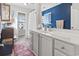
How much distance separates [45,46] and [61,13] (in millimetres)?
471

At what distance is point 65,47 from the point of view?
4.77 ft

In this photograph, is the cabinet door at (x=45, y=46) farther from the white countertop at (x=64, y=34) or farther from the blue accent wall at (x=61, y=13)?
the blue accent wall at (x=61, y=13)

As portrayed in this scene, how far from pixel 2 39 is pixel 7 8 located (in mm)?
402

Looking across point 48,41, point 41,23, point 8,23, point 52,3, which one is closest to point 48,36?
point 48,41

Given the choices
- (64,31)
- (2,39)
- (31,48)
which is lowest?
(31,48)

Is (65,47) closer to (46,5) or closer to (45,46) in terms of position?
(45,46)

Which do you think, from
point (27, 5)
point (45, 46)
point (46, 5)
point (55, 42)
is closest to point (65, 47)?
point (55, 42)

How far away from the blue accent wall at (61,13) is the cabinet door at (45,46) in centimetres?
19

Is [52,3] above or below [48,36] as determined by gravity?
above

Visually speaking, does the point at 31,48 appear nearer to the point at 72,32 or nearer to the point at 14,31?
the point at 14,31

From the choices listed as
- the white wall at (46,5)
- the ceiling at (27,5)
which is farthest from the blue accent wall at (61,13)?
the ceiling at (27,5)

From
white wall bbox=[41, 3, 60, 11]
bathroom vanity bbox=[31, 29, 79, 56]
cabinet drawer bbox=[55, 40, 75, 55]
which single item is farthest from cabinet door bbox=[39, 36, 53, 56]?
white wall bbox=[41, 3, 60, 11]

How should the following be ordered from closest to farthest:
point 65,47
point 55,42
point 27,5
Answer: point 65,47 < point 55,42 < point 27,5

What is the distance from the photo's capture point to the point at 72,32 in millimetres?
1596
